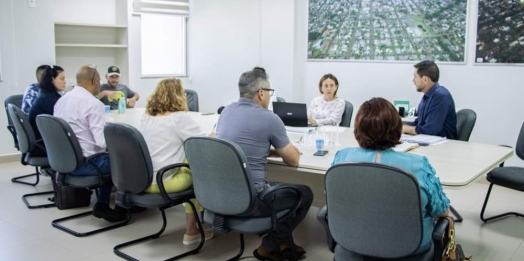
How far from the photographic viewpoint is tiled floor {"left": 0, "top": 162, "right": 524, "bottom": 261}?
358 centimetres

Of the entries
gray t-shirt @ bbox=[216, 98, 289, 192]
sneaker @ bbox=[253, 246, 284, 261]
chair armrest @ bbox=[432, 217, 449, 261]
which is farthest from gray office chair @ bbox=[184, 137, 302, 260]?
chair armrest @ bbox=[432, 217, 449, 261]

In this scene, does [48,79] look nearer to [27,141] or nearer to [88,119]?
[27,141]

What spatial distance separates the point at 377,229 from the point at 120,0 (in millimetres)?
6026

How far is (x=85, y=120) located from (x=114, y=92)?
2.03 meters

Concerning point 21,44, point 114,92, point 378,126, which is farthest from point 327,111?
point 21,44

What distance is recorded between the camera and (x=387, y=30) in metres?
6.30

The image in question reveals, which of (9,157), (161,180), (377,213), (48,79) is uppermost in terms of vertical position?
(48,79)

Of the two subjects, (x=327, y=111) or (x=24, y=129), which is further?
(x=327, y=111)

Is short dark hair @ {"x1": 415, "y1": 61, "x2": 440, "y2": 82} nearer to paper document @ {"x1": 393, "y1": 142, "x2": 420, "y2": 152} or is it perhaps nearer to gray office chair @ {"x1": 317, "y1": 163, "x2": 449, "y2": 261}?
paper document @ {"x1": 393, "y1": 142, "x2": 420, "y2": 152}

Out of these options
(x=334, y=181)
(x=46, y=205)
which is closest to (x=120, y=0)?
(x=46, y=205)

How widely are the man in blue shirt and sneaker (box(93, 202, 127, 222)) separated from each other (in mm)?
2384

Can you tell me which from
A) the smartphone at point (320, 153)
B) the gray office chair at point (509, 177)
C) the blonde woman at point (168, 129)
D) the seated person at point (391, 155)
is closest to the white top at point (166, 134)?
the blonde woman at point (168, 129)

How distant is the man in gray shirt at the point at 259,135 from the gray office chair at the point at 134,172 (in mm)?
A: 489

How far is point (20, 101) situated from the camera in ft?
18.5
